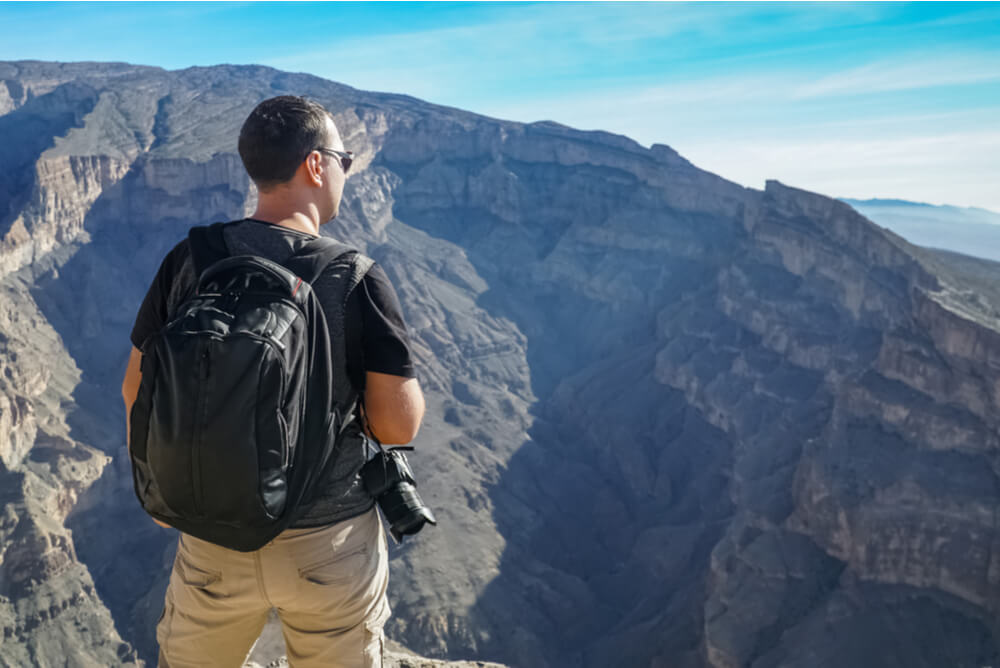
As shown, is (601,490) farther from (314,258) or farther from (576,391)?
(314,258)

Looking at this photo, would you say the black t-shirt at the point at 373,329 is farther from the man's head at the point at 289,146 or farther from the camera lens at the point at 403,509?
the camera lens at the point at 403,509

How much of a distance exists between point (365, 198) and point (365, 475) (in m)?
82.4

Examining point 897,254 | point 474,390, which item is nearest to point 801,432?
point 897,254

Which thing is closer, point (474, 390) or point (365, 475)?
point (365, 475)

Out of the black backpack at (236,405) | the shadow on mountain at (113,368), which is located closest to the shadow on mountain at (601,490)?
the shadow on mountain at (113,368)

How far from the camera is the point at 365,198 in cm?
8425

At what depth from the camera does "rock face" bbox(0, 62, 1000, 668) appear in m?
33.0

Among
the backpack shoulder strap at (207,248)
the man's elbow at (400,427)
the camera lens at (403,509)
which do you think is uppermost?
the backpack shoulder strap at (207,248)

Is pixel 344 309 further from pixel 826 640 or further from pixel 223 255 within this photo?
pixel 826 640

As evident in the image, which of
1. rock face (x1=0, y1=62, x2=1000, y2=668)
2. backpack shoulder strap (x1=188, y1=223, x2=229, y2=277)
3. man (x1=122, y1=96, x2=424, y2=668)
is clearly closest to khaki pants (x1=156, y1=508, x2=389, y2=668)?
man (x1=122, y1=96, x2=424, y2=668)

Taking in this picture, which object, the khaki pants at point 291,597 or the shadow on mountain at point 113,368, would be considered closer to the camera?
the khaki pants at point 291,597

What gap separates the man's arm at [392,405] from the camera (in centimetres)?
405

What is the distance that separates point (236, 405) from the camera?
3453 mm

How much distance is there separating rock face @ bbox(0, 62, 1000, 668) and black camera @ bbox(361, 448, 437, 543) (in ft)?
92.9
